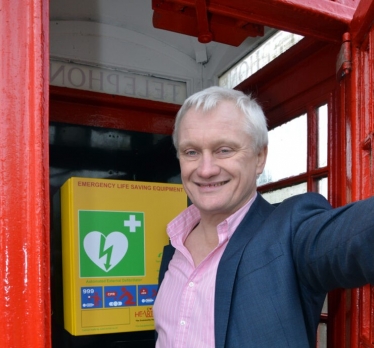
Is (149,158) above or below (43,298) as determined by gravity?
above

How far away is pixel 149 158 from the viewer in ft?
8.41

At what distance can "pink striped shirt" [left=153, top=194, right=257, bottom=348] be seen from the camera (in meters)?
1.45

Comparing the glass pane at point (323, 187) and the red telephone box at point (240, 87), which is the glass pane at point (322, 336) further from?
the glass pane at point (323, 187)

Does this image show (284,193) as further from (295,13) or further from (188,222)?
(295,13)

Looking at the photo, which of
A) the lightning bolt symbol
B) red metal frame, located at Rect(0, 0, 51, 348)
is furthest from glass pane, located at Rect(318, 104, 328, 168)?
red metal frame, located at Rect(0, 0, 51, 348)

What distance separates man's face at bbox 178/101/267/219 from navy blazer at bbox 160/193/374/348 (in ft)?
0.57

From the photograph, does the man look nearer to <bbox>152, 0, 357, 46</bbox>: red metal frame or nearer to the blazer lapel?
the blazer lapel

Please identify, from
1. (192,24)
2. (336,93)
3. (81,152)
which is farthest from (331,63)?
(81,152)

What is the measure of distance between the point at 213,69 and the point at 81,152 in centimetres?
84

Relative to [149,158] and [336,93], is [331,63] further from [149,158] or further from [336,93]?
[149,158]

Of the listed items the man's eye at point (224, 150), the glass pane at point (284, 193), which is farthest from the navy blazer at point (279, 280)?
the glass pane at point (284, 193)

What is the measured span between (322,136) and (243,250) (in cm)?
74

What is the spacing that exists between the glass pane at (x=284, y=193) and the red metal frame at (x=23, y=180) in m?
1.23

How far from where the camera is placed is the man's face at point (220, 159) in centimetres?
157
